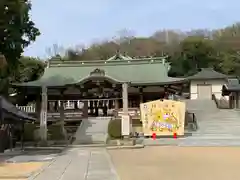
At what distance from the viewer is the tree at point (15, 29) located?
18.5 m

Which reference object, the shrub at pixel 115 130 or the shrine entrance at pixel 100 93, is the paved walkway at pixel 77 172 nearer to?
the shrub at pixel 115 130

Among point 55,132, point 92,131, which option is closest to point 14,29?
point 55,132

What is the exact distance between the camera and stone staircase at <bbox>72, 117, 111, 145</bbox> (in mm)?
26403

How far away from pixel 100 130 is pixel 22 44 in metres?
10.1

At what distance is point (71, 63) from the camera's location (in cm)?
3991

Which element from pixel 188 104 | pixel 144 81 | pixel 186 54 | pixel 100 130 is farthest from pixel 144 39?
pixel 100 130

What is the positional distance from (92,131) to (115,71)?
34.3ft

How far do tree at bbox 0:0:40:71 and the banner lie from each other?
9.41 meters

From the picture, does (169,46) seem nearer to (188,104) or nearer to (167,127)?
(188,104)

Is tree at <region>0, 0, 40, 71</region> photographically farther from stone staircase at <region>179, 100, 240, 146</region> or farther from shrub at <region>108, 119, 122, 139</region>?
stone staircase at <region>179, 100, 240, 146</region>

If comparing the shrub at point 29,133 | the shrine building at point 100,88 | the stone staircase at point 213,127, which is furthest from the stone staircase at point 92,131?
the stone staircase at point 213,127

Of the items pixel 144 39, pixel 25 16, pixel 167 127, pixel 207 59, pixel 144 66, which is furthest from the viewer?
pixel 144 39

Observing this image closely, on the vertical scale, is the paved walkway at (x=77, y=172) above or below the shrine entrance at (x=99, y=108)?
below

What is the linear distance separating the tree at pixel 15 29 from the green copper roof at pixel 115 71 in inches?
463
